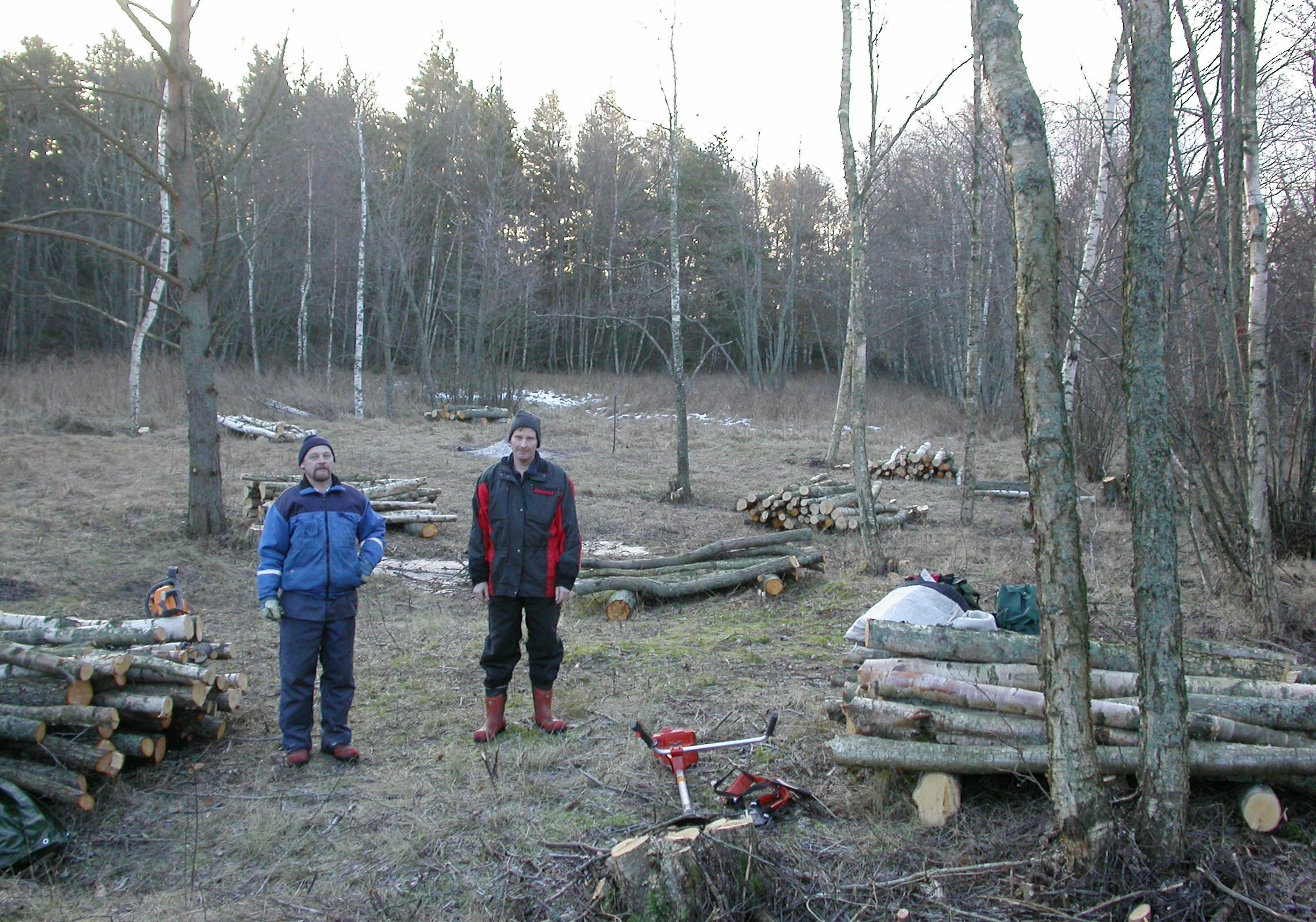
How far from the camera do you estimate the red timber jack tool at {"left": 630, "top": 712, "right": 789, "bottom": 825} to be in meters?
4.31

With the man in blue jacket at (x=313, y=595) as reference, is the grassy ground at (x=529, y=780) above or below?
below

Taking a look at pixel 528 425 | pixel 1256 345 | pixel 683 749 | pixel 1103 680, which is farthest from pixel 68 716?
pixel 1256 345

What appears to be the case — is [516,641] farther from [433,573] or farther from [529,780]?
[433,573]

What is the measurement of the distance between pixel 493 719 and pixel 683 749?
60.5 inches

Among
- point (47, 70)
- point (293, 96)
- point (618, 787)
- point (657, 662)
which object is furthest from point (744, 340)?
point (618, 787)

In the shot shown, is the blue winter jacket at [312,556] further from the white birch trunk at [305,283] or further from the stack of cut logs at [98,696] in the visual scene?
the white birch trunk at [305,283]

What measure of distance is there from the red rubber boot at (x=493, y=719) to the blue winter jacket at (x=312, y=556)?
0.98 m

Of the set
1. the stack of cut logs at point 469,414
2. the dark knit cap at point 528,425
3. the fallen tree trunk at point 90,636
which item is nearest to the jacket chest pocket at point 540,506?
the dark knit cap at point 528,425

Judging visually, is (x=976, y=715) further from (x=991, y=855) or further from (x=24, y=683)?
(x=24, y=683)

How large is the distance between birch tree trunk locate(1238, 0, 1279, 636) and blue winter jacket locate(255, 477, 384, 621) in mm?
6271

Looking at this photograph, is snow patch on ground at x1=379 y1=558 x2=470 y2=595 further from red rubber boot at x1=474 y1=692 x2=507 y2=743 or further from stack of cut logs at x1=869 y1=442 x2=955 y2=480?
stack of cut logs at x1=869 y1=442 x2=955 y2=480

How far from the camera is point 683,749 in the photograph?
14.8 ft

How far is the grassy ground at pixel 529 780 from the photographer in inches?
142

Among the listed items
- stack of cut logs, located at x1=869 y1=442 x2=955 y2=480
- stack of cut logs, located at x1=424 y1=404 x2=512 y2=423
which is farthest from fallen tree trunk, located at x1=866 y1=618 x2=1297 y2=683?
stack of cut logs, located at x1=424 y1=404 x2=512 y2=423
